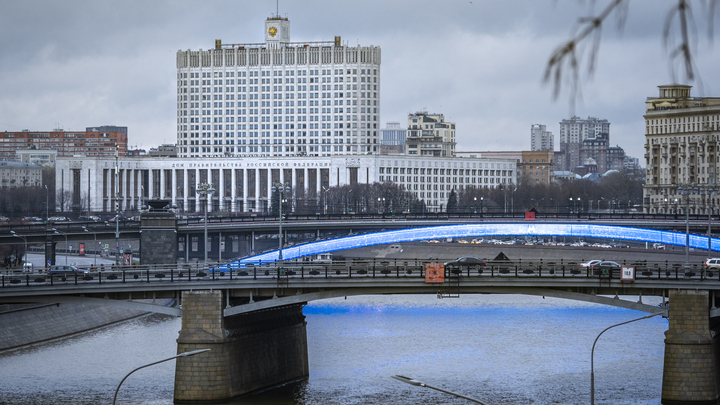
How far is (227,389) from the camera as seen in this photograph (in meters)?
51.2

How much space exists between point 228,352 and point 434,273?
1068 centimetres

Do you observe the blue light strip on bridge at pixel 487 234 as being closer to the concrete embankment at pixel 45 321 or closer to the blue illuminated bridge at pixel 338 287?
the concrete embankment at pixel 45 321

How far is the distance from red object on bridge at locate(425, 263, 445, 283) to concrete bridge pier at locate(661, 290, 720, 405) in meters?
11.0

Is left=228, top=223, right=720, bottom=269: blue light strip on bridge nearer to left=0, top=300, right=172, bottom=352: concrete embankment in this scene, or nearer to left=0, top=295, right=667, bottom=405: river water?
left=0, top=295, right=667, bottom=405: river water

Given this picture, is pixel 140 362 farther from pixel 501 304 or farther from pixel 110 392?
pixel 501 304

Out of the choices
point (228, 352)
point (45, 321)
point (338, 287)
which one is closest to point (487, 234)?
point (45, 321)

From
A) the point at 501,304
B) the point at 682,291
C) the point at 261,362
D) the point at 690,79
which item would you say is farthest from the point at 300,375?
the point at 690,79

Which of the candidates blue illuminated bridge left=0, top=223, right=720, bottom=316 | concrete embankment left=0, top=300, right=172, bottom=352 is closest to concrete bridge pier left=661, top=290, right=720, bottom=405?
blue illuminated bridge left=0, top=223, right=720, bottom=316

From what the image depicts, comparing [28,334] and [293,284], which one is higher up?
[293,284]

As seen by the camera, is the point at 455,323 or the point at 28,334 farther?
the point at 455,323

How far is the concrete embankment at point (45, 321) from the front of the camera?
72750 millimetres

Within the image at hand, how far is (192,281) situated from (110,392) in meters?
6.74

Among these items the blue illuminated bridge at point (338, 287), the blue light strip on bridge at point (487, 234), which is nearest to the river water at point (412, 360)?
the blue illuminated bridge at point (338, 287)

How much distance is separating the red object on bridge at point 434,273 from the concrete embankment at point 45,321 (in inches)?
1204
